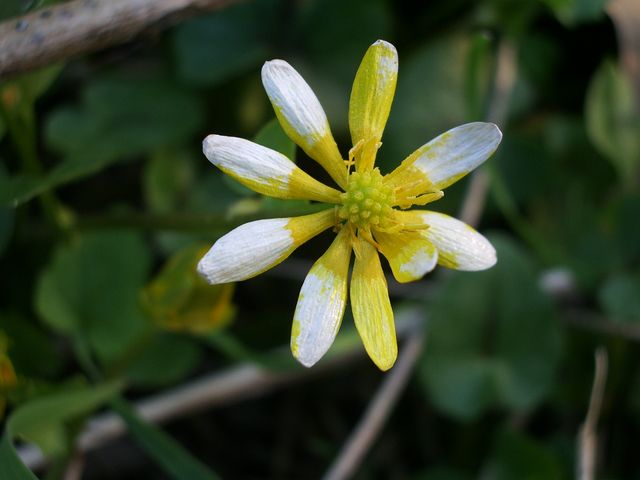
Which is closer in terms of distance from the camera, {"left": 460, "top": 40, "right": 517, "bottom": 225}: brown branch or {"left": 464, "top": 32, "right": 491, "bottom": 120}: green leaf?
{"left": 464, "top": 32, "right": 491, "bottom": 120}: green leaf

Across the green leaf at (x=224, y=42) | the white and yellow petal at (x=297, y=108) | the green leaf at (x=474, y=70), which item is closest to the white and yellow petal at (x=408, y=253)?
the white and yellow petal at (x=297, y=108)

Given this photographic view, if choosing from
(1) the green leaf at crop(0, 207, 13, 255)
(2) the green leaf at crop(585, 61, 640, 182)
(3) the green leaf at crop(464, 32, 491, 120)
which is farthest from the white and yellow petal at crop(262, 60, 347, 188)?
(2) the green leaf at crop(585, 61, 640, 182)

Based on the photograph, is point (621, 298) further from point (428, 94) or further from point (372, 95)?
point (372, 95)

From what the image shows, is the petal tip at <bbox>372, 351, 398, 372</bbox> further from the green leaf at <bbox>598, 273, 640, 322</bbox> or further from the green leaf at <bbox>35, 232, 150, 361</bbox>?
the green leaf at <bbox>598, 273, 640, 322</bbox>

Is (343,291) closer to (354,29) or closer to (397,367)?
(397,367)

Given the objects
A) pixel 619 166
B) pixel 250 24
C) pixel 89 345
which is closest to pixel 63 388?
pixel 89 345

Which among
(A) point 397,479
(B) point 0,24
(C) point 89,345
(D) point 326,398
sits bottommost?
(A) point 397,479
